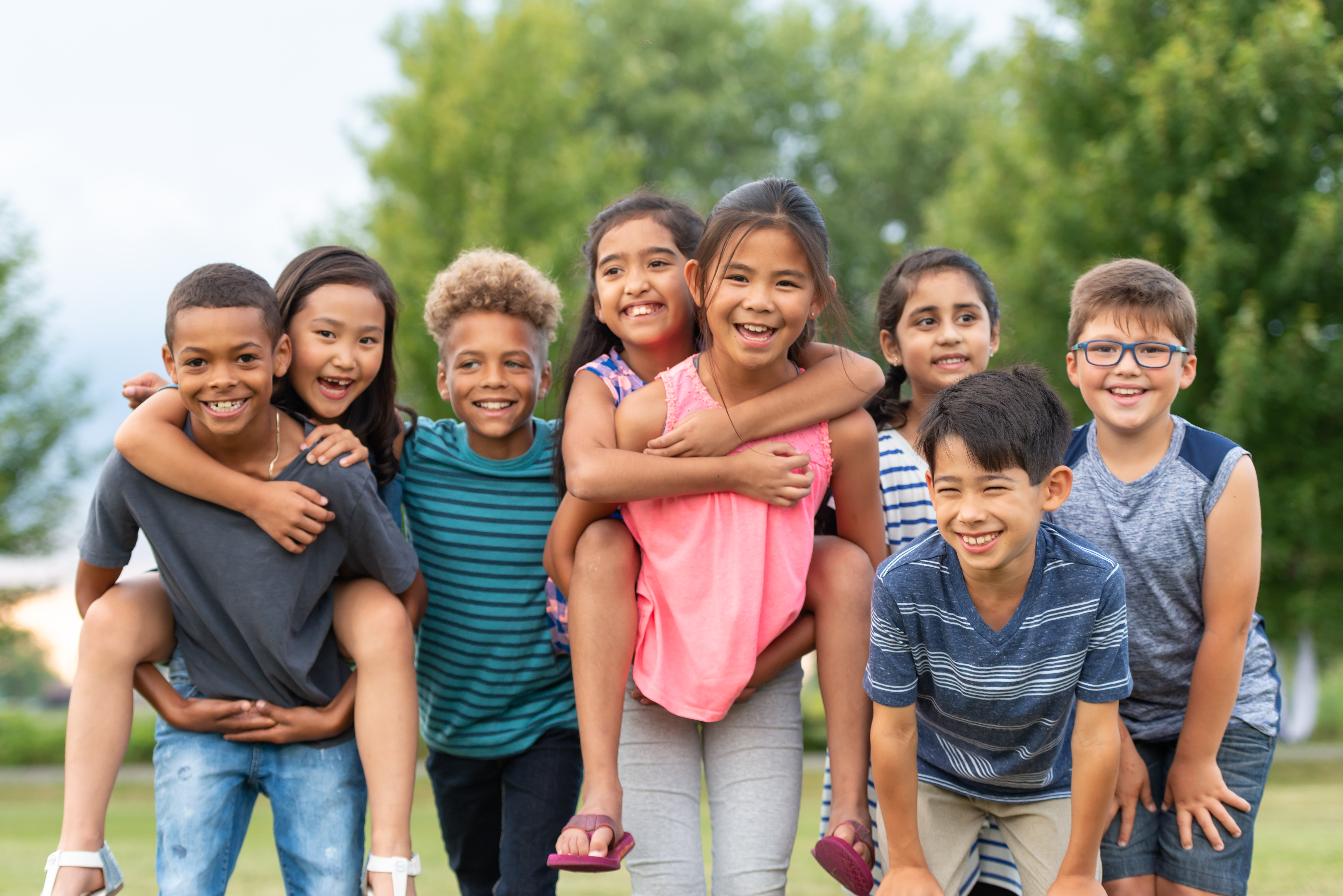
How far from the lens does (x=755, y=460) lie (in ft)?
9.21

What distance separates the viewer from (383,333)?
335cm

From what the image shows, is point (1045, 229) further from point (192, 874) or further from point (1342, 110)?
point (192, 874)

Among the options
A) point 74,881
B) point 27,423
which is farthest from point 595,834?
point 27,423

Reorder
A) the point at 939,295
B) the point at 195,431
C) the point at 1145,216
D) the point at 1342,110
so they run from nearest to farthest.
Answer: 1. the point at 195,431
2. the point at 939,295
3. the point at 1342,110
4. the point at 1145,216

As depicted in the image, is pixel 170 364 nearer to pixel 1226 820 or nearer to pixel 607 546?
pixel 607 546

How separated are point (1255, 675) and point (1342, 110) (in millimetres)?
9521

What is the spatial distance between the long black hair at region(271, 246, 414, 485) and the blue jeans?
33.8 inches

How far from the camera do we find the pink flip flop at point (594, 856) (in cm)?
257

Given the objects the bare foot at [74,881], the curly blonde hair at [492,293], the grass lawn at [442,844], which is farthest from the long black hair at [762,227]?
the grass lawn at [442,844]

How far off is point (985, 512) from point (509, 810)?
5.88 feet

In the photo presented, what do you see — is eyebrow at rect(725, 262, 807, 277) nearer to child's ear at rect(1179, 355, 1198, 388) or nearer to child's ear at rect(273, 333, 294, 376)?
child's ear at rect(1179, 355, 1198, 388)

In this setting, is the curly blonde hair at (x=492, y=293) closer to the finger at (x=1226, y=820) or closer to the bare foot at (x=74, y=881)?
the bare foot at (x=74, y=881)

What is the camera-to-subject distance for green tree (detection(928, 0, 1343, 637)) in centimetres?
1012

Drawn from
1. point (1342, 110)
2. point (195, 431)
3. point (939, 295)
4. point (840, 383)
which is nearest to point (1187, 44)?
point (1342, 110)
